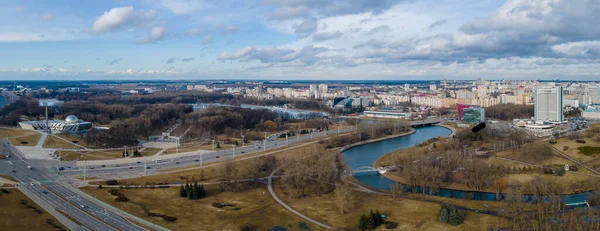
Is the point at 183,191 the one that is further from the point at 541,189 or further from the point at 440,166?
the point at 541,189

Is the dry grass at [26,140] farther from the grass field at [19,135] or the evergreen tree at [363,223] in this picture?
the evergreen tree at [363,223]

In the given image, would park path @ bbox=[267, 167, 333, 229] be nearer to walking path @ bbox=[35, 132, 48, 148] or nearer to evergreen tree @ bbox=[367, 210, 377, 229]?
evergreen tree @ bbox=[367, 210, 377, 229]

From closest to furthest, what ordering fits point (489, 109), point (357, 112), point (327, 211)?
point (327, 211) → point (489, 109) → point (357, 112)

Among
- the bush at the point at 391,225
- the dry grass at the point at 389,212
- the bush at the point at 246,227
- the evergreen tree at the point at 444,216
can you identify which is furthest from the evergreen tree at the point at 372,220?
the bush at the point at 246,227

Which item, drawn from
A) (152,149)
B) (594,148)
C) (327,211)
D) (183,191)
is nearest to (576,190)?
(594,148)

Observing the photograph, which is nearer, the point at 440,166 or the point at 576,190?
the point at 576,190

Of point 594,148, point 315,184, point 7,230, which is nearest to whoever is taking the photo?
point 7,230

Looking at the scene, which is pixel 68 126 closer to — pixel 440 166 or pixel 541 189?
pixel 440 166
